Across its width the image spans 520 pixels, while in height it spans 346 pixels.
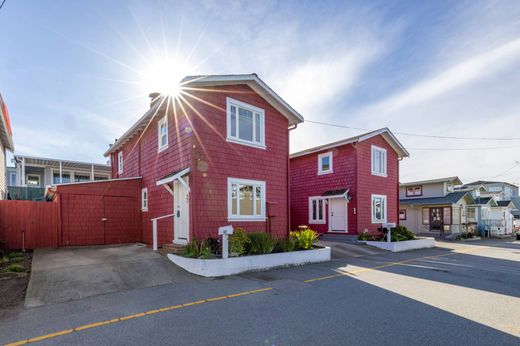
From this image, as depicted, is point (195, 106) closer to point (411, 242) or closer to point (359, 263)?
point (359, 263)

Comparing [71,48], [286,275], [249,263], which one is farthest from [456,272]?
[71,48]

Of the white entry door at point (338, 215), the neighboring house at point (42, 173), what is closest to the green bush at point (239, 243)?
the white entry door at point (338, 215)

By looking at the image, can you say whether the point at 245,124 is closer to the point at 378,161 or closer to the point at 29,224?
the point at 29,224

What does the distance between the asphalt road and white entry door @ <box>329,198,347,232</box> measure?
9.46m

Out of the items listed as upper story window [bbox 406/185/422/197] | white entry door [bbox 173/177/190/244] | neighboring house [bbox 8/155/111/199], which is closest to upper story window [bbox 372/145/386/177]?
upper story window [bbox 406/185/422/197]

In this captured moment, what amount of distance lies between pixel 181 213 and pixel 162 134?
3.59m

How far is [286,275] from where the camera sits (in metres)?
8.55

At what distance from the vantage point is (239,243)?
9.22 metres

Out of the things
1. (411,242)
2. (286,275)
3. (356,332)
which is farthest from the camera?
(411,242)

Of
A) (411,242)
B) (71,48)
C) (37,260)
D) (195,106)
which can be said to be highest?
(71,48)

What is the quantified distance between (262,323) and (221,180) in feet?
20.6

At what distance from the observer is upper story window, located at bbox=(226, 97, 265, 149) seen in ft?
36.4

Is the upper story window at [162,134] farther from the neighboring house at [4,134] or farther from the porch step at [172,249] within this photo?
the neighboring house at [4,134]

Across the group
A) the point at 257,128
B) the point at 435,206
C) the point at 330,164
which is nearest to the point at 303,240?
the point at 257,128
